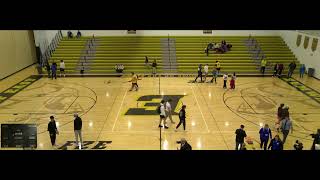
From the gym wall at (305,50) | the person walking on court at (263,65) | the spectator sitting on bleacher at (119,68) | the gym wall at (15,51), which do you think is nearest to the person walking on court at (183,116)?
the spectator sitting on bleacher at (119,68)

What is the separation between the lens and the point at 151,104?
641 inches

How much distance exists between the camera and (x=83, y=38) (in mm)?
29156

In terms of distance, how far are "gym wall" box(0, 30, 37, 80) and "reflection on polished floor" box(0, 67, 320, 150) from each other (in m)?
1.46

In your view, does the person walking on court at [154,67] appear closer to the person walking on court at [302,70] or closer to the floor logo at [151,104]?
the floor logo at [151,104]

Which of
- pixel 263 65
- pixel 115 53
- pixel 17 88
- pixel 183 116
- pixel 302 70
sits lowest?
pixel 183 116

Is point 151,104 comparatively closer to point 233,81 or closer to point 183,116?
point 183,116

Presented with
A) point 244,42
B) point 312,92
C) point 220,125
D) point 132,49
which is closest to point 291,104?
point 312,92

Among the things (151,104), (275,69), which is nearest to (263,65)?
(275,69)

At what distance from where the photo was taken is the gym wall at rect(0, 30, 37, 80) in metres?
22.1

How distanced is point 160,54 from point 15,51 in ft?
36.9

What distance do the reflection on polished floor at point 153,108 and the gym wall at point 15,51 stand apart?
57.5 inches

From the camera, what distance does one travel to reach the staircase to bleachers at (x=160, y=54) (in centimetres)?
2509
